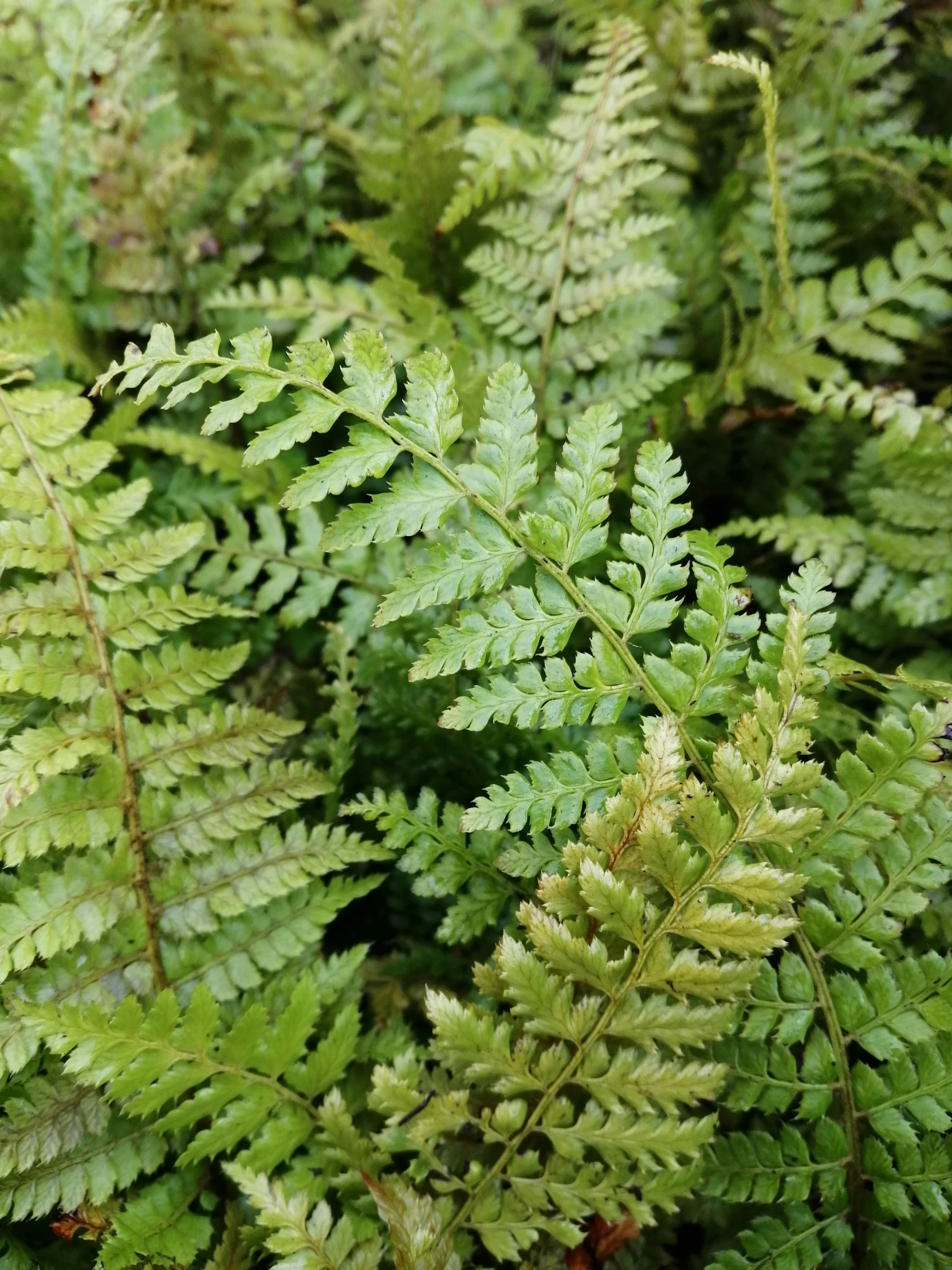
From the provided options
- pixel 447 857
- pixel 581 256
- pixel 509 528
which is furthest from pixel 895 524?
pixel 447 857

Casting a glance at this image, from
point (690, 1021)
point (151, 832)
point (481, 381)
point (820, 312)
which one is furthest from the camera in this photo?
point (820, 312)

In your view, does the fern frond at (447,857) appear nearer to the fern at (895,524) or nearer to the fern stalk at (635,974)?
the fern stalk at (635,974)

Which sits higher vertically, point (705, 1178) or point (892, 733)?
point (892, 733)

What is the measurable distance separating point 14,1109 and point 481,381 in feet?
3.71

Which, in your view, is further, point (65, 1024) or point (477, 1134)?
point (477, 1134)

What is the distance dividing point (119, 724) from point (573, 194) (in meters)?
1.10

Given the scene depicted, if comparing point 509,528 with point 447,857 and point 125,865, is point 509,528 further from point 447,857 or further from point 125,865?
point 125,865

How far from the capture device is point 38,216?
5.32 feet

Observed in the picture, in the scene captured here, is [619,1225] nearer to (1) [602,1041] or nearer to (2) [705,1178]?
(2) [705,1178]

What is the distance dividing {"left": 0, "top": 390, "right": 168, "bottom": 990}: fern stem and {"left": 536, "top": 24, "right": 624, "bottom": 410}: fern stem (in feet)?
2.63

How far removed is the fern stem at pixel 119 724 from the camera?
113 centimetres

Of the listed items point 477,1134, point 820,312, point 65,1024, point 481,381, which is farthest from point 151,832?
point 820,312

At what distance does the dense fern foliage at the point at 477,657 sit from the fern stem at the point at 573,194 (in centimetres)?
1

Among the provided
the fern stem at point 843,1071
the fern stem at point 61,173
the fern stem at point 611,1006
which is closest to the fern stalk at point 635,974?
the fern stem at point 611,1006
